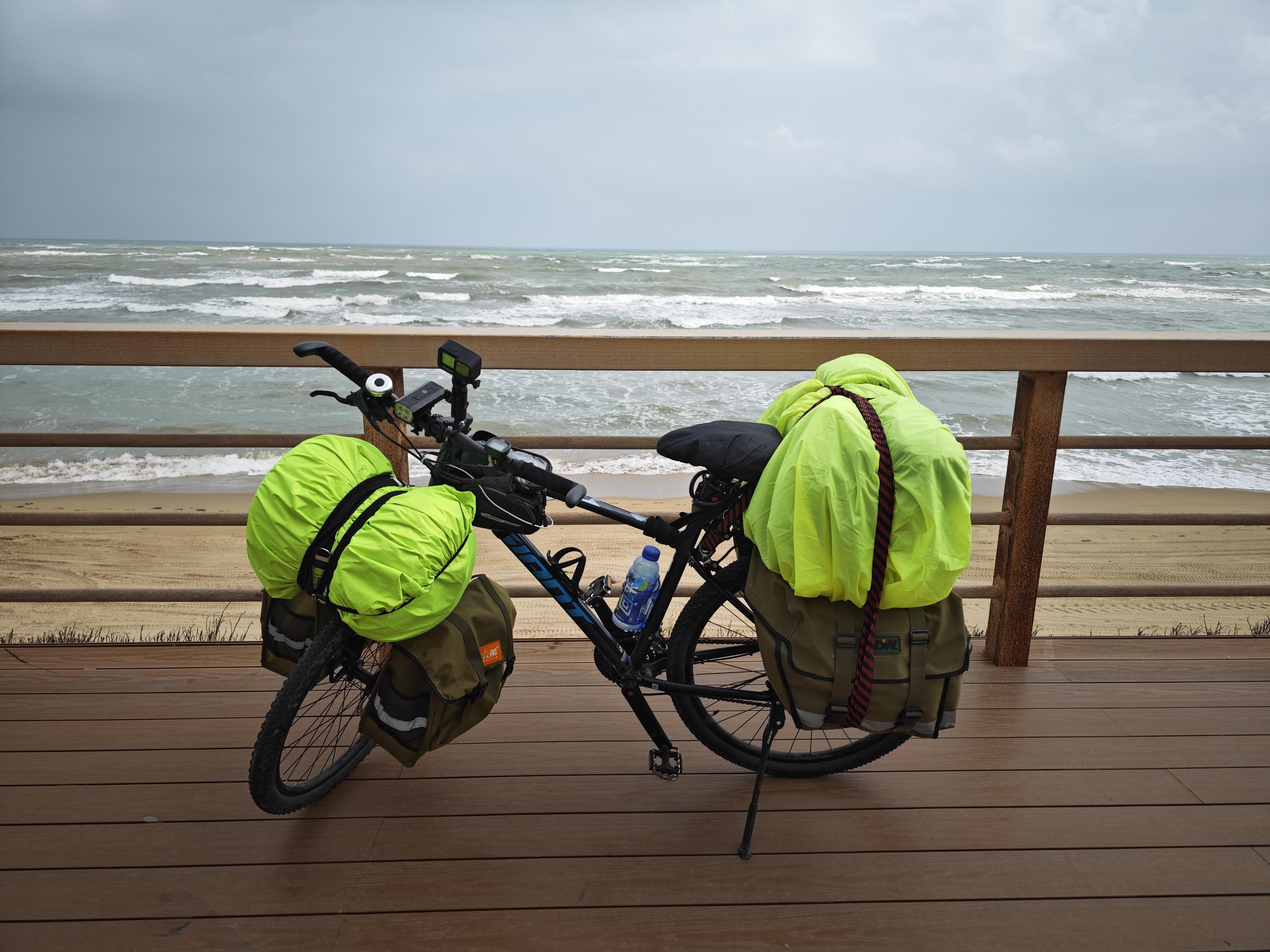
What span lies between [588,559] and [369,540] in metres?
4.11

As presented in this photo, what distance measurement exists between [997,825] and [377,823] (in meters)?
1.24

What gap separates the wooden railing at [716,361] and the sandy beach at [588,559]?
205 centimetres

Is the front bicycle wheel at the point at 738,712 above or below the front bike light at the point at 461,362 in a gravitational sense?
below

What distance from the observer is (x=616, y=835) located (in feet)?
4.82

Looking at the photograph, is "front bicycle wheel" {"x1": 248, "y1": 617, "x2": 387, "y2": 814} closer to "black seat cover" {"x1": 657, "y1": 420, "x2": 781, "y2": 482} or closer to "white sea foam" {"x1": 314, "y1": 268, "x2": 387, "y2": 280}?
"black seat cover" {"x1": 657, "y1": 420, "x2": 781, "y2": 482}

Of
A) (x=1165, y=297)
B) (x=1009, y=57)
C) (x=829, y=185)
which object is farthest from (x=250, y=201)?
(x=1165, y=297)

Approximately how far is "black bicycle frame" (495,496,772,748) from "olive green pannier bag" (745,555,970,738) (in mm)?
281

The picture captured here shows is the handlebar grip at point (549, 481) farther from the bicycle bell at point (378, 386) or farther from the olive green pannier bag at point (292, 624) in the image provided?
the olive green pannier bag at point (292, 624)

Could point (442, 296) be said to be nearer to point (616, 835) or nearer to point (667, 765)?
point (667, 765)

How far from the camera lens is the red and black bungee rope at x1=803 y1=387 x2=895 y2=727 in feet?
3.74

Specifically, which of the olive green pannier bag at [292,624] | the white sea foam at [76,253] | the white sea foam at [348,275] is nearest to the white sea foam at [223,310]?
the white sea foam at [348,275]

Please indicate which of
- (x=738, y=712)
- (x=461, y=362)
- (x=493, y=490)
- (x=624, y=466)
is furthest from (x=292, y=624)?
(x=624, y=466)

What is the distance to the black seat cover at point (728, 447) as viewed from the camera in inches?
50.8

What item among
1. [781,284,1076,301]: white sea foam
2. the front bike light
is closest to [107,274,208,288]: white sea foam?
[781,284,1076,301]: white sea foam
